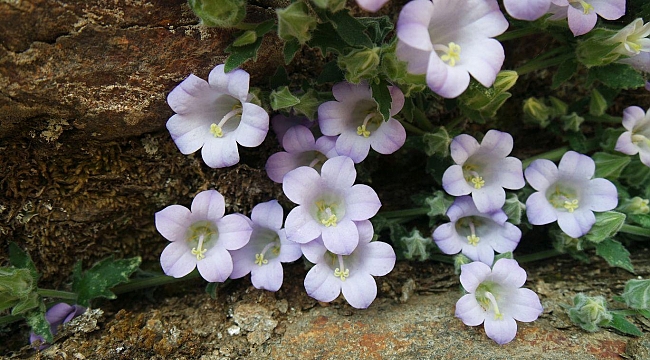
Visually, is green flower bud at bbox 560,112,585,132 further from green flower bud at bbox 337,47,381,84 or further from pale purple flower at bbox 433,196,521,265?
green flower bud at bbox 337,47,381,84

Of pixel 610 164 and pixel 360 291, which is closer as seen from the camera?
pixel 360 291

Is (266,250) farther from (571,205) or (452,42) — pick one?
(571,205)

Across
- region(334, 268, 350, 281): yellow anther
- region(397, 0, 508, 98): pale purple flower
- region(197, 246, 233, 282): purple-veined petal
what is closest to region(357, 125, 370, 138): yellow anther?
region(397, 0, 508, 98): pale purple flower

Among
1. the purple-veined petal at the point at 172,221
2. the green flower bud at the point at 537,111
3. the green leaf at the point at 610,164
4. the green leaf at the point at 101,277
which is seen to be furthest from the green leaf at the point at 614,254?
the green leaf at the point at 101,277

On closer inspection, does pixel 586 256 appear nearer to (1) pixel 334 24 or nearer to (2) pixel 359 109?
(2) pixel 359 109

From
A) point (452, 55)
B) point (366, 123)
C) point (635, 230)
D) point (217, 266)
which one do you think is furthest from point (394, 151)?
point (635, 230)

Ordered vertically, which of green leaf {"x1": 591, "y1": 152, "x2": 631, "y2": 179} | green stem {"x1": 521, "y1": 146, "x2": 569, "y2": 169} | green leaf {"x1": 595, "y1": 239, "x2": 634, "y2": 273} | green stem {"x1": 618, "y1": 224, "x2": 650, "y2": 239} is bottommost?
green stem {"x1": 618, "y1": 224, "x2": 650, "y2": 239}
